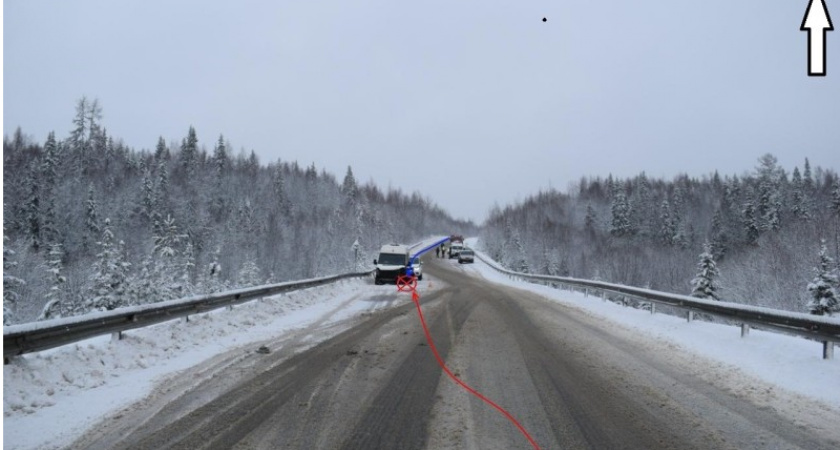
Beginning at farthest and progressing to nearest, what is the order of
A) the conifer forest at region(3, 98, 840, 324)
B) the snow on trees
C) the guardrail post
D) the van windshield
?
the conifer forest at region(3, 98, 840, 324), the van windshield, the snow on trees, the guardrail post

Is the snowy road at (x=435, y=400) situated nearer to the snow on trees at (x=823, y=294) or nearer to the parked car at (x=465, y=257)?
the snow on trees at (x=823, y=294)

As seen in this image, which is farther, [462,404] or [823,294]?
[823,294]

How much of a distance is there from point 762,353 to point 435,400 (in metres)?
6.74

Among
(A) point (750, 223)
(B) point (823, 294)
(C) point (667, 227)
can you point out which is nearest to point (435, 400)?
(B) point (823, 294)

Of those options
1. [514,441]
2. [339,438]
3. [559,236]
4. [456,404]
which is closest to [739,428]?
[514,441]

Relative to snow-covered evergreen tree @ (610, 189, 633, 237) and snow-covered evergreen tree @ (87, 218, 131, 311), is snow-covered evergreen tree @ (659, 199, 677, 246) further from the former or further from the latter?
snow-covered evergreen tree @ (87, 218, 131, 311)

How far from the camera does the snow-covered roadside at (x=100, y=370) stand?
233 inches

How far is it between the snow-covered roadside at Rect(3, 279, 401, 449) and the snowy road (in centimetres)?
5

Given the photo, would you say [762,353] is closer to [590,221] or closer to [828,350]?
[828,350]

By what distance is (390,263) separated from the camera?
3191 centimetres

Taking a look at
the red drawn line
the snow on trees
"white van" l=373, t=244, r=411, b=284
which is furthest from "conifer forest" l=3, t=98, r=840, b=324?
the red drawn line

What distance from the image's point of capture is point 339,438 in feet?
17.7

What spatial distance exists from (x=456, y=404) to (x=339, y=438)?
1.85m

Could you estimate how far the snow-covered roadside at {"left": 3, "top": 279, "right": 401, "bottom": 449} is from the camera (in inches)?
233
